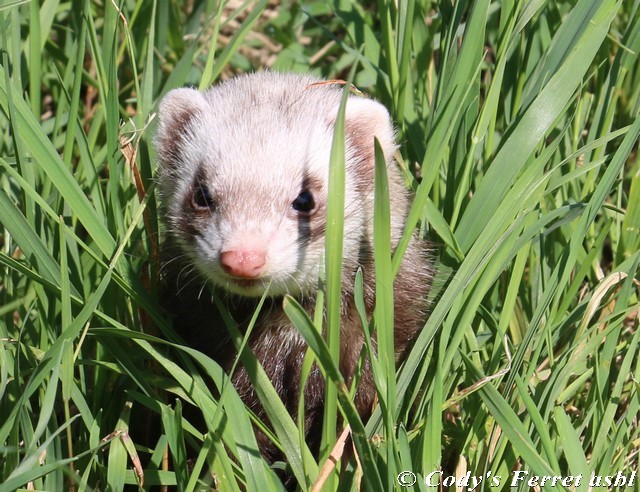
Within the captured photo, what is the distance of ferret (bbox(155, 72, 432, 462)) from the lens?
253cm

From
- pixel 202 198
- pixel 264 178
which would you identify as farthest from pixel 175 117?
pixel 264 178

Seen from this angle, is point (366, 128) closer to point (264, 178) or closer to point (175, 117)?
point (264, 178)

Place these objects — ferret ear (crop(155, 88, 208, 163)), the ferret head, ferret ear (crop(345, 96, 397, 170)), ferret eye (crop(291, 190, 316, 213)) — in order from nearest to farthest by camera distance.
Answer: the ferret head < ferret eye (crop(291, 190, 316, 213)) < ferret ear (crop(345, 96, 397, 170)) < ferret ear (crop(155, 88, 208, 163))

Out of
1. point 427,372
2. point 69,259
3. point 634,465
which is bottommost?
point 634,465

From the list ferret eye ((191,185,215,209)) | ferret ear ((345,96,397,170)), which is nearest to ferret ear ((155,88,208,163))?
ferret eye ((191,185,215,209))

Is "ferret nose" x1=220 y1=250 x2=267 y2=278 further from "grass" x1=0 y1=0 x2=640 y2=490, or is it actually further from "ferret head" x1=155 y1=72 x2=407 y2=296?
"grass" x1=0 y1=0 x2=640 y2=490

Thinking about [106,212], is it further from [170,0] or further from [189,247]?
[170,0]

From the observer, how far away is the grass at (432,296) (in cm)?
228

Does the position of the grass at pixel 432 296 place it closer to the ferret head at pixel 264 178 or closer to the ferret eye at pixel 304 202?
the ferret head at pixel 264 178

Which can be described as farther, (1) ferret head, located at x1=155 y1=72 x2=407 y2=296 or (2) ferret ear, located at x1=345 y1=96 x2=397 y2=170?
(2) ferret ear, located at x1=345 y1=96 x2=397 y2=170

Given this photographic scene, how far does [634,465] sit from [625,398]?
20 centimetres

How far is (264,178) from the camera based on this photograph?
8.33ft

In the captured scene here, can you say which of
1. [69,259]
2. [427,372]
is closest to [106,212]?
[69,259]

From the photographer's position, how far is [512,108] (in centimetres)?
309
